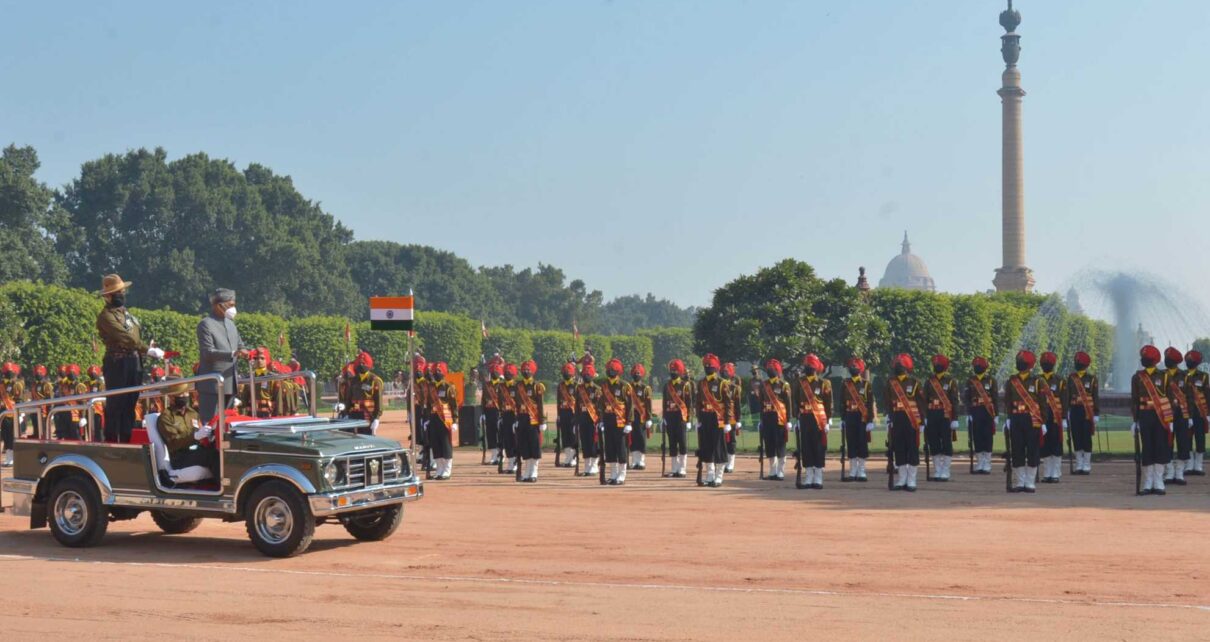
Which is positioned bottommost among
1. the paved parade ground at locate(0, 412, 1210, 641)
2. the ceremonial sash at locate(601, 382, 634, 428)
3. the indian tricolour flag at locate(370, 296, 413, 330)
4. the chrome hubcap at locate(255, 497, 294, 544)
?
the paved parade ground at locate(0, 412, 1210, 641)

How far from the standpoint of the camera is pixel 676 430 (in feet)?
79.5

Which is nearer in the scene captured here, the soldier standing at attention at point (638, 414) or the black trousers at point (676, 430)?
the black trousers at point (676, 430)

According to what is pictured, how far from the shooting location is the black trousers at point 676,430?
79.2ft

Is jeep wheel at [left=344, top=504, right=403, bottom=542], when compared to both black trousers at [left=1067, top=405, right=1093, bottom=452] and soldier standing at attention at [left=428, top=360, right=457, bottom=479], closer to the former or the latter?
soldier standing at attention at [left=428, top=360, right=457, bottom=479]

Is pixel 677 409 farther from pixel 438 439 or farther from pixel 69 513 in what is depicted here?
pixel 69 513

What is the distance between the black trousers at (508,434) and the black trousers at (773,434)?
4565 millimetres

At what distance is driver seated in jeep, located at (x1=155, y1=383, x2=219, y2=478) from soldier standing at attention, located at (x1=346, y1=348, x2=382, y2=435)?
349 inches

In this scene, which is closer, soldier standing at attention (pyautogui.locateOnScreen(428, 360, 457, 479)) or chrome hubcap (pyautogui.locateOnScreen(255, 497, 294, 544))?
chrome hubcap (pyautogui.locateOnScreen(255, 497, 294, 544))

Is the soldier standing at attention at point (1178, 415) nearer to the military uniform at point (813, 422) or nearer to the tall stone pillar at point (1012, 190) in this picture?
the military uniform at point (813, 422)

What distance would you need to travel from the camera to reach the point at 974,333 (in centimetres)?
7162

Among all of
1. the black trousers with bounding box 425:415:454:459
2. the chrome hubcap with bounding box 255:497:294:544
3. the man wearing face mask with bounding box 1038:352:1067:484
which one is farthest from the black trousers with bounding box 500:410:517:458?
the chrome hubcap with bounding box 255:497:294:544

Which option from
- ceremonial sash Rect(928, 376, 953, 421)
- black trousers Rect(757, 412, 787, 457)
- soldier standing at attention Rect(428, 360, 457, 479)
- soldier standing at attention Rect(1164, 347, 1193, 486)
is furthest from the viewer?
soldier standing at attention Rect(428, 360, 457, 479)

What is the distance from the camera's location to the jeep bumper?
13295mm

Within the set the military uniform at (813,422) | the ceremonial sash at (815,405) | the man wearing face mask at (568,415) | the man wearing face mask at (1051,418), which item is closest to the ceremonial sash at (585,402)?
the man wearing face mask at (568,415)
